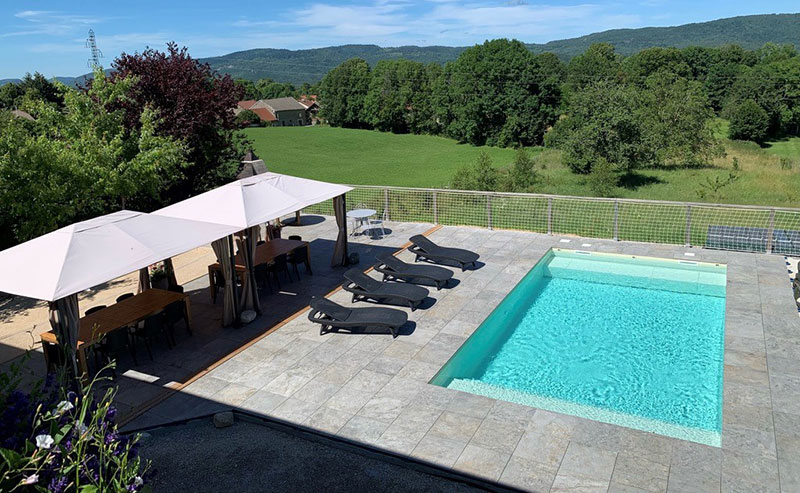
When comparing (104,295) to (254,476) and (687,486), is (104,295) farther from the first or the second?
(687,486)

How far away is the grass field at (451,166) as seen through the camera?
2342 centimetres

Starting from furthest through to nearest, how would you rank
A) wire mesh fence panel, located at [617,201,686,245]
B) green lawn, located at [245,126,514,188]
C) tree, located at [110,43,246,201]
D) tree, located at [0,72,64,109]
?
tree, located at [0,72,64,109]
green lawn, located at [245,126,514,188]
wire mesh fence panel, located at [617,201,686,245]
tree, located at [110,43,246,201]

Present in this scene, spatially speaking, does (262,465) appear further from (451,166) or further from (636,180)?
(451,166)

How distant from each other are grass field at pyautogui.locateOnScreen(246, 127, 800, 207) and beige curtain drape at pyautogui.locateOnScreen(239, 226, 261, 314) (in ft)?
29.2

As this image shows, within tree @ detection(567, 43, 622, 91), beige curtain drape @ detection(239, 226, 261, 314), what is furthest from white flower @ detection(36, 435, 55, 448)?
tree @ detection(567, 43, 622, 91)

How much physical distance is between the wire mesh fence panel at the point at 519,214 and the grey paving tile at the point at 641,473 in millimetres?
9609

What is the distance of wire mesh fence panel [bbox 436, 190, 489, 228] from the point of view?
15703mm

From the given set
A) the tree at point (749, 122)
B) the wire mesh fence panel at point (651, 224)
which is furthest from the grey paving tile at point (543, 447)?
the tree at point (749, 122)

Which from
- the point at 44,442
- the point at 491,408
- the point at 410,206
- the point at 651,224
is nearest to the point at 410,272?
the point at 491,408

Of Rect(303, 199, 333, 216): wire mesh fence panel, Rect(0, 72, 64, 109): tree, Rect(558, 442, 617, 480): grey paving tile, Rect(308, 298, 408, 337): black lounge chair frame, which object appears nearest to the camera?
Rect(558, 442, 617, 480): grey paving tile

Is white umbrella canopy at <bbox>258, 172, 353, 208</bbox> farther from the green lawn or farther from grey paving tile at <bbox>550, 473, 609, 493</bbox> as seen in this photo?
the green lawn

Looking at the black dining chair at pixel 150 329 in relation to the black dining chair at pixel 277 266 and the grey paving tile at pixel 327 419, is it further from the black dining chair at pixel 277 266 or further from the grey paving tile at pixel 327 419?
the grey paving tile at pixel 327 419

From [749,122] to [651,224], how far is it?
44.5 meters

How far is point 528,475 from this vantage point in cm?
568
